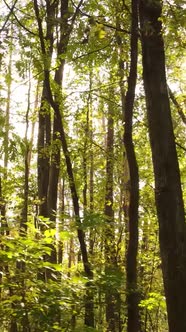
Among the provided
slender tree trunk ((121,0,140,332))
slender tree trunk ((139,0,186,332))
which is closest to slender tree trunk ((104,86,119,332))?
slender tree trunk ((121,0,140,332))

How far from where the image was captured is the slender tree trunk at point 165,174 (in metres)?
3.63

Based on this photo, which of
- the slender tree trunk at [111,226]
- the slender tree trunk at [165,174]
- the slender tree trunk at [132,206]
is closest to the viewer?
the slender tree trunk at [165,174]

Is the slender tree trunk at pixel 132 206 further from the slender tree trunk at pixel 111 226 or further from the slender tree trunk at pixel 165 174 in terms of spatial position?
the slender tree trunk at pixel 111 226

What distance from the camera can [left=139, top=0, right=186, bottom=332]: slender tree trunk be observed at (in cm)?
363

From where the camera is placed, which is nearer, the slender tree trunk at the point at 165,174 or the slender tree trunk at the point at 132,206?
the slender tree trunk at the point at 165,174

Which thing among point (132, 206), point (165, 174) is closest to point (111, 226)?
point (132, 206)

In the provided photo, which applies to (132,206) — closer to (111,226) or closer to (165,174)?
(165,174)

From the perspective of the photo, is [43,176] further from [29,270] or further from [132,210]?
[29,270]

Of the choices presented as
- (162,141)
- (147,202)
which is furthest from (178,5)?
(147,202)

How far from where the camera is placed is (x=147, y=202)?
41.7ft

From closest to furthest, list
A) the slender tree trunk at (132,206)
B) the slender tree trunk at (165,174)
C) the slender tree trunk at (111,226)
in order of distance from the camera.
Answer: the slender tree trunk at (165,174) < the slender tree trunk at (132,206) < the slender tree trunk at (111,226)

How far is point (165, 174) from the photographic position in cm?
379

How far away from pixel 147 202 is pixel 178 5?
9526mm

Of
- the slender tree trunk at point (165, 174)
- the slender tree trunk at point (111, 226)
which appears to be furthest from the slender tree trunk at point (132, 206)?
the slender tree trunk at point (111, 226)
